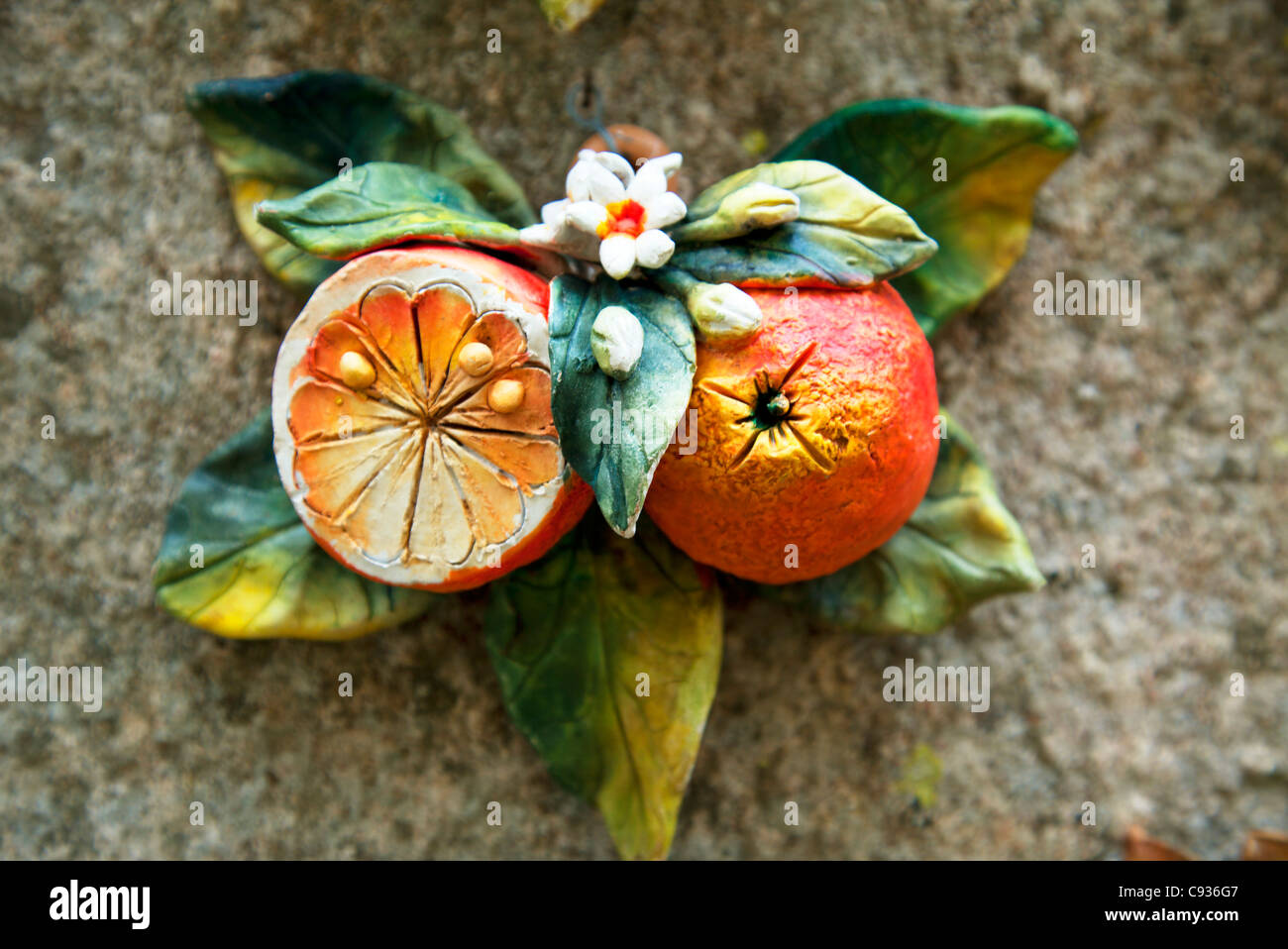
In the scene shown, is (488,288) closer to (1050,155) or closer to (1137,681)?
(1050,155)

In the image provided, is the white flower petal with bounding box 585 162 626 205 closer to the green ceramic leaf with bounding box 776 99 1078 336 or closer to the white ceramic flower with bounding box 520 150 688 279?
the white ceramic flower with bounding box 520 150 688 279

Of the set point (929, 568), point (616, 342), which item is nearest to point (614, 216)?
point (616, 342)

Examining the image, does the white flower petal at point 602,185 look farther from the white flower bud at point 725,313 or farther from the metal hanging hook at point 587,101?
the metal hanging hook at point 587,101

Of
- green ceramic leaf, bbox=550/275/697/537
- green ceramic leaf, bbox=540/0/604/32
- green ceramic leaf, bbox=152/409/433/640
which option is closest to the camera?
green ceramic leaf, bbox=550/275/697/537

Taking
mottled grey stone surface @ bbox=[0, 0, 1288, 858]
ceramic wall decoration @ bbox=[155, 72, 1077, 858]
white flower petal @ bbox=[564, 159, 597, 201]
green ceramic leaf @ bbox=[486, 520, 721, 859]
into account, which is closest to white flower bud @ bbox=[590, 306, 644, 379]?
ceramic wall decoration @ bbox=[155, 72, 1077, 858]

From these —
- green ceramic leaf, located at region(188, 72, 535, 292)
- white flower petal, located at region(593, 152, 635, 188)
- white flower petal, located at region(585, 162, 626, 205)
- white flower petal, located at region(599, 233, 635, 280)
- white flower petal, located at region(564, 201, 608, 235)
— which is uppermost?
green ceramic leaf, located at region(188, 72, 535, 292)
